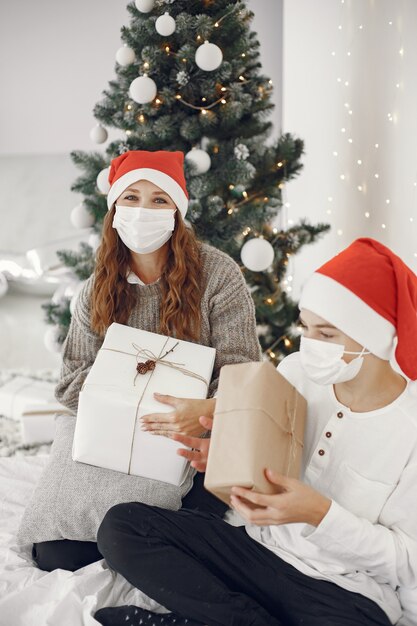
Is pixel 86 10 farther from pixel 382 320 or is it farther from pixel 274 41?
pixel 382 320

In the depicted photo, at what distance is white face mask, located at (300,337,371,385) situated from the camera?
1.41 meters

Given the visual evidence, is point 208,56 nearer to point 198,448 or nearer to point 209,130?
point 209,130

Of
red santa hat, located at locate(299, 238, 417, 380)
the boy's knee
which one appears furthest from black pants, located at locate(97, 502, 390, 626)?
red santa hat, located at locate(299, 238, 417, 380)

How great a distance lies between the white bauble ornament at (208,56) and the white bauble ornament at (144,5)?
24cm

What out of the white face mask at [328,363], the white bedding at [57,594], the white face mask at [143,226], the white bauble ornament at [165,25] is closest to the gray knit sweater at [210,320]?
the white face mask at [143,226]

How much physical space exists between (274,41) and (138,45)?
1.84 m

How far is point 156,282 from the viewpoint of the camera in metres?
2.07

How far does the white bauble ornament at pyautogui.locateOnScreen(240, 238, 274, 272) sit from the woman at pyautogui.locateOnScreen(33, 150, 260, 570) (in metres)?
0.33

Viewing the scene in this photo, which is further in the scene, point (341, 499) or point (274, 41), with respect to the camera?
point (274, 41)

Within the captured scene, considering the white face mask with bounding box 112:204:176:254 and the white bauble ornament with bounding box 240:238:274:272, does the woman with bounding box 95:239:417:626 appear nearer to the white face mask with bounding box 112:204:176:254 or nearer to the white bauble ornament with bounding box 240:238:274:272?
the white face mask with bounding box 112:204:176:254

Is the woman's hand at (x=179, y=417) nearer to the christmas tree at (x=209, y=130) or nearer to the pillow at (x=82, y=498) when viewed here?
the pillow at (x=82, y=498)

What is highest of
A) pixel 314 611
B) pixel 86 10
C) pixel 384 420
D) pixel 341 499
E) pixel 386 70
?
pixel 86 10

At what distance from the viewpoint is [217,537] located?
1593mm

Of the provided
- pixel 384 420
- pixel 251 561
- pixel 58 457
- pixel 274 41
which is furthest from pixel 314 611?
pixel 274 41
